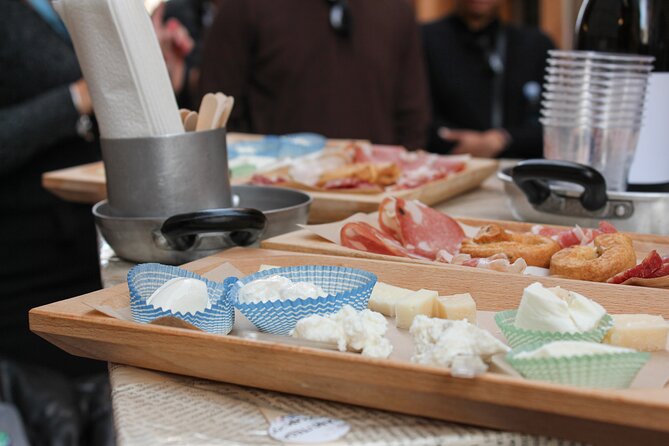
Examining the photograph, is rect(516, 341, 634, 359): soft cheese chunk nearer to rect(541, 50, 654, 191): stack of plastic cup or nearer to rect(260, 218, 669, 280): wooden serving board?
rect(260, 218, 669, 280): wooden serving board

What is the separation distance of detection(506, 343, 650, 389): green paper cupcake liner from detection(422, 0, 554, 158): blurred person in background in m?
2.98

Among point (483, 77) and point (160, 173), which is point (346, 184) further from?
point (483, 77)

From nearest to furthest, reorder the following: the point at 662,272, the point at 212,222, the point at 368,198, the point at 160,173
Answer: the point at 662,272 → the point at 212,222 → the point at 160,173 → the point at 368,198

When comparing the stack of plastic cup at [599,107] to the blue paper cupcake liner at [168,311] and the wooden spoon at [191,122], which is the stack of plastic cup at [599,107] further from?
the blue paper cupcake liner at [168,311]

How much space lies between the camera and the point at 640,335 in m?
0.88

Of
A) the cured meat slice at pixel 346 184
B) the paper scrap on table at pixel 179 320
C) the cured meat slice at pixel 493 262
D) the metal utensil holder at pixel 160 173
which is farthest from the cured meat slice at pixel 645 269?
the cured meat slice at pixel 346 184

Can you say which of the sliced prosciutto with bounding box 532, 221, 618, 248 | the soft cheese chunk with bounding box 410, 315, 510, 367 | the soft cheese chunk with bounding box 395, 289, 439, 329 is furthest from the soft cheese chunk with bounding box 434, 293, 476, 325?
the sliced prosciutto with bounding box 532, 221, 618, 248

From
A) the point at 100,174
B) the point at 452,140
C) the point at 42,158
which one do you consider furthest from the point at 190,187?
the point at 452,140

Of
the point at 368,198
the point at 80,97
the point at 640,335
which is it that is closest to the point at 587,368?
the point at 640,335

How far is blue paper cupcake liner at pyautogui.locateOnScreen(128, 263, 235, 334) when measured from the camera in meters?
0.94

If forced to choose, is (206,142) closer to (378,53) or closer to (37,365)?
(37,365)

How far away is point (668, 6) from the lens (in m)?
1.72

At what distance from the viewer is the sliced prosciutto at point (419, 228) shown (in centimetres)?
131

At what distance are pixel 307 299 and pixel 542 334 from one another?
25 centimetres
